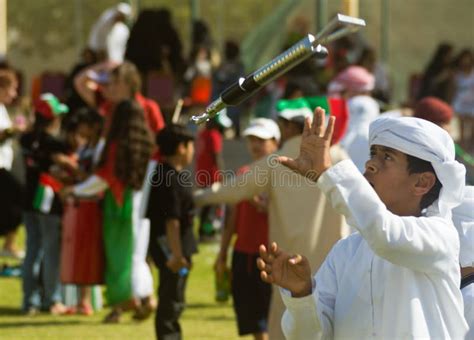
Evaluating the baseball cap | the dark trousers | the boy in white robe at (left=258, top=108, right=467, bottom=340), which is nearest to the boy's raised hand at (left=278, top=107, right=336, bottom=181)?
the boy in white robe at (left=258, top=108, right=467, bottom=340)

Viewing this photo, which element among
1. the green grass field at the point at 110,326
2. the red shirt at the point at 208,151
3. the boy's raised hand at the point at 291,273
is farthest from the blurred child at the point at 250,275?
the boy's raised hand at the point at 291,273

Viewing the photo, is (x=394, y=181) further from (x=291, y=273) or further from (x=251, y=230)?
(x=251, y=230)

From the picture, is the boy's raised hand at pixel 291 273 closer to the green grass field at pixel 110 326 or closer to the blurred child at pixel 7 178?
the green grass field at pixel 110 326

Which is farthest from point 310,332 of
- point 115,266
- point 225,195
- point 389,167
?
point 115,266

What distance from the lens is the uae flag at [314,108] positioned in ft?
27.6

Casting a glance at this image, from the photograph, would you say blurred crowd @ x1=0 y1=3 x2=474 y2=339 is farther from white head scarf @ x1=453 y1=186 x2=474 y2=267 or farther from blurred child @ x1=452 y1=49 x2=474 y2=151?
blurred child @ x1=452 y1=49 x2=474 y2=151

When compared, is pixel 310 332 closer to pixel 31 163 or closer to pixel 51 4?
pixel 31 163

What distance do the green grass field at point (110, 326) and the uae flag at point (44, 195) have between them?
0.90 m

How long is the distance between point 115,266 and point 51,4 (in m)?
17.5

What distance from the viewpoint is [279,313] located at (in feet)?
26.4

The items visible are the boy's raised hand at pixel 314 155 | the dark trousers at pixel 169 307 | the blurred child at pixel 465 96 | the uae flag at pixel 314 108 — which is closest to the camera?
the boy's raised hand at pixel 314 155

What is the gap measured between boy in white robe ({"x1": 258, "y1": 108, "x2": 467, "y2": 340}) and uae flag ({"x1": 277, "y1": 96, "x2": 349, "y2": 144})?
360 centimetres

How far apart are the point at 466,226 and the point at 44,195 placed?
670 cm

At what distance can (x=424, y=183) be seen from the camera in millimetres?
4660
